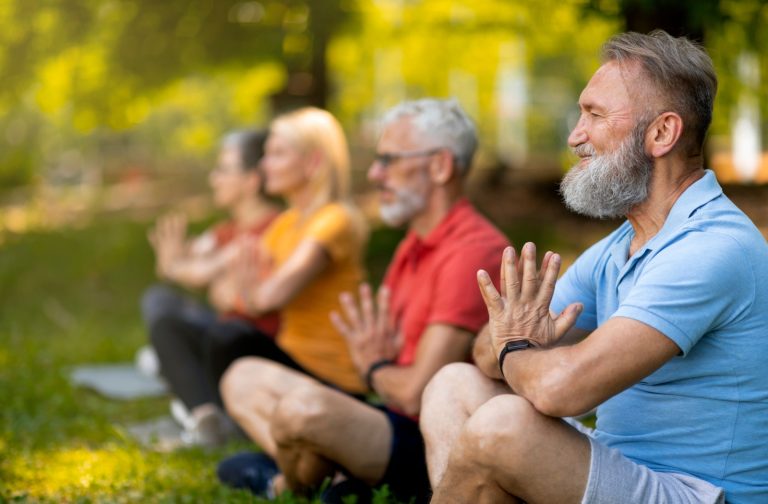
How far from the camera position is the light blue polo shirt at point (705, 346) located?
8.39 ft

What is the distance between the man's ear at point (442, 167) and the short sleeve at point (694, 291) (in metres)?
1.67

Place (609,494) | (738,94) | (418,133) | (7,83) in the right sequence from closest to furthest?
(609,494)
(418,133)
(738,94)
(7,83)

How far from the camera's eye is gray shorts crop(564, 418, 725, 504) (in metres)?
2.63

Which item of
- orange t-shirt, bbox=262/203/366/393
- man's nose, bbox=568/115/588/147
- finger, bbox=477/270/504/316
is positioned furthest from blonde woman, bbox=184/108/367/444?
man's nose, bbox=568/115/588/147

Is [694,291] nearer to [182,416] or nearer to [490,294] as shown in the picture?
[490,294]

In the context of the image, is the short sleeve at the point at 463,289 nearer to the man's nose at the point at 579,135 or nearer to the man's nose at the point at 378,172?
the man's nose at the point at 378,172

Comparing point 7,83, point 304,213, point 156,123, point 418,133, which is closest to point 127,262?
point 7,83

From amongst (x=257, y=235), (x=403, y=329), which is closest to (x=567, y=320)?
(x=403, y=329)

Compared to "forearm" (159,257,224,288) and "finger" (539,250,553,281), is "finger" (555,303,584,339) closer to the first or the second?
"finger" (539,250,553,281)

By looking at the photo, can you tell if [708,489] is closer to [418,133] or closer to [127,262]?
[418,133]

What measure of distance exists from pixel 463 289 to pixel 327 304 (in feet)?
4.75

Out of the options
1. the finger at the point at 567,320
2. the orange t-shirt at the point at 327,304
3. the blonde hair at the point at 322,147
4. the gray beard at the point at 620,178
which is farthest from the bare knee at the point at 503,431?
the blonde hair at the point at 322,147

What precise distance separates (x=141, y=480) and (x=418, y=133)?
6.18ft

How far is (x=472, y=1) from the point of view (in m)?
12.6
